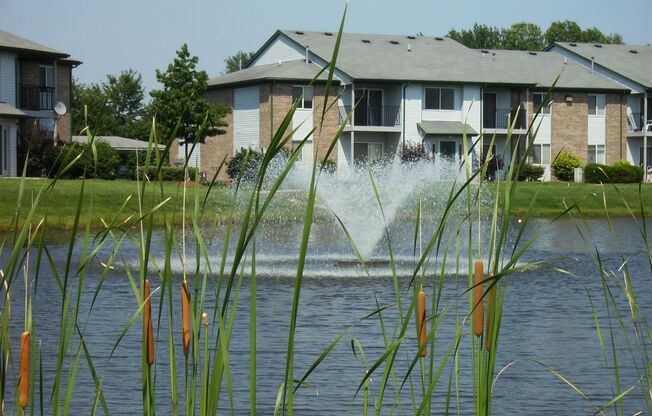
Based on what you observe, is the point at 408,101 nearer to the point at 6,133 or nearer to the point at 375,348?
the point at 6,133

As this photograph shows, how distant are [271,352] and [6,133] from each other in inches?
1410

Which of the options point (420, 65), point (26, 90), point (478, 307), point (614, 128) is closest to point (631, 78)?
point (614, 128)

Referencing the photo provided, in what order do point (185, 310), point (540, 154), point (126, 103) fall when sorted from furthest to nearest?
point (126, 103) < point (540, 154) < point (185, 310)

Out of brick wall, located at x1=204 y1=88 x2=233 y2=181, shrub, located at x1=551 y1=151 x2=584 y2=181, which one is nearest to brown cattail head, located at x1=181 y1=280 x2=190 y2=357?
shrub, located at x1=551 y1=151 x2=584 y2=181

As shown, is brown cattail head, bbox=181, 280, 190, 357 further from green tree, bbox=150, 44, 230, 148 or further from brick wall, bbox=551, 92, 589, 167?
brick wall, bbox=551, 92, 589, 167

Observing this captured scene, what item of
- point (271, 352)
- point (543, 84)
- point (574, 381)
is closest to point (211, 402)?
point (574, 381)

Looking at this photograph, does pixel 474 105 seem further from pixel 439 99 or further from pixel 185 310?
pixel 185 310

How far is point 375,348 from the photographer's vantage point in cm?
1244

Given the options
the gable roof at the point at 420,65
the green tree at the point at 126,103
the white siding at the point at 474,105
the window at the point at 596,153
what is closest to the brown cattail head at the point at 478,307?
the gable roof at the point at 420,65

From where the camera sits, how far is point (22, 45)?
1938 inches

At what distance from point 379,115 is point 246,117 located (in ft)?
21.3

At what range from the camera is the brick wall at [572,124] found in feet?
203

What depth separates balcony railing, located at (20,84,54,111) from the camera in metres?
49.8

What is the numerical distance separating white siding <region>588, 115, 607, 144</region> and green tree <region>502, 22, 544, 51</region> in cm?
5811
